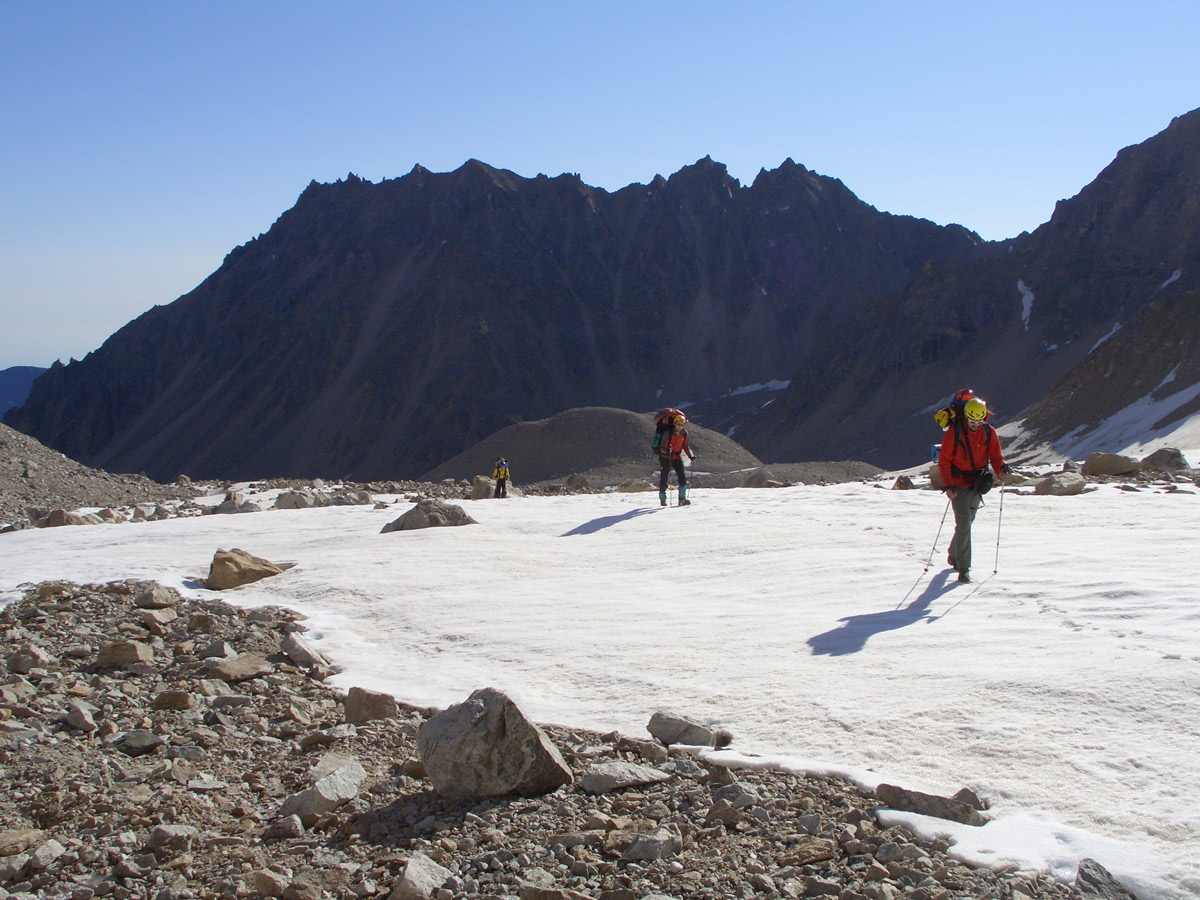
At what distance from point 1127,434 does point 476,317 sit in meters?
78.5

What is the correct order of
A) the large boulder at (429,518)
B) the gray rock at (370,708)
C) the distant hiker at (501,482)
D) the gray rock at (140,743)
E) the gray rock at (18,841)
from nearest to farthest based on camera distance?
the gray rock at (18,841), the gray rock at (140,743), the gray rock at (370,708), the large boulder at (429,518), the distant hiker at (501,482)

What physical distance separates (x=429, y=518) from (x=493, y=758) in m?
8.52

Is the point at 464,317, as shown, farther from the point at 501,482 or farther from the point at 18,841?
the point at 18,841

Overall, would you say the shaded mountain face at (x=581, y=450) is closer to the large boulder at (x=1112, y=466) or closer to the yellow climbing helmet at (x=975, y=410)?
the large boulder at (x=1112, y=466)

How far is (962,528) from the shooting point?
28.0 ft

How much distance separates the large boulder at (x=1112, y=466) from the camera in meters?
16.5

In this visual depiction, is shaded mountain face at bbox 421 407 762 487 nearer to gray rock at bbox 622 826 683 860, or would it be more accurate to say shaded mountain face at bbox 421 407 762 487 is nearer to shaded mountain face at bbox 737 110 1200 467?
shaded mountain face at bbox 737 110 1200 467

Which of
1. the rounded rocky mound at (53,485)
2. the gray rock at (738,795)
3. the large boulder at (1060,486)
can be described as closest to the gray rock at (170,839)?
the gray rock at (738,795)

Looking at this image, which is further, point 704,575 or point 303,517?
point 303,517

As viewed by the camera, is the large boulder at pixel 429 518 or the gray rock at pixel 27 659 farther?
the large boulder at pixel 429 518

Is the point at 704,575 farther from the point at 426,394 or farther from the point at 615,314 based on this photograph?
the point at 615,314

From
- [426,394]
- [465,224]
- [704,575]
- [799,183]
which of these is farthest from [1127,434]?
[799,183]

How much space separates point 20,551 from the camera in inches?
458

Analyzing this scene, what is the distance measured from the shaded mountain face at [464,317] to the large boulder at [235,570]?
272 ft
